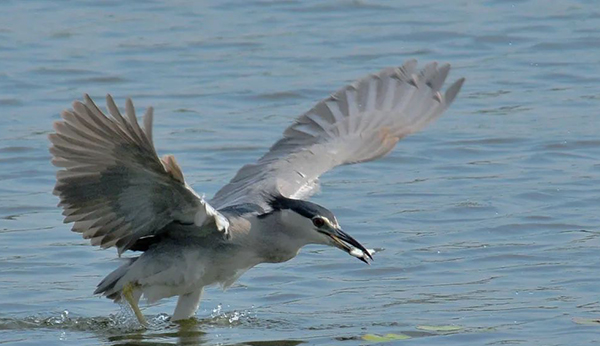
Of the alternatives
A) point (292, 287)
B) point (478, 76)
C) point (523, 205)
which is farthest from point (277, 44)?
point (292, 287)

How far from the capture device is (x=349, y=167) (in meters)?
12.9

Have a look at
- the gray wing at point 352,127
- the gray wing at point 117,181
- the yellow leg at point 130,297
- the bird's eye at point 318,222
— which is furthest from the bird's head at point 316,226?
the yellow leg at point 130,297

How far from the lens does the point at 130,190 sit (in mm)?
8570

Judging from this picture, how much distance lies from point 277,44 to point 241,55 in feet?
1.84

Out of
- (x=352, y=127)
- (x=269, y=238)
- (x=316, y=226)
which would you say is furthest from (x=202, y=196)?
(x=352, y=127)

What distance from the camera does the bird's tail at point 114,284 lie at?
926 centimetres

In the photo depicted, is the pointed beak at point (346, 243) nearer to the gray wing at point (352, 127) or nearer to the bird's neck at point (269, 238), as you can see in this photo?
the bird's neck at point (269, 238)

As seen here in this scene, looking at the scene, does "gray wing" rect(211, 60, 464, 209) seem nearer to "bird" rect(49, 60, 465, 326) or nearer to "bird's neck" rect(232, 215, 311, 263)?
"bird" rect(49, 60, 465, 326)

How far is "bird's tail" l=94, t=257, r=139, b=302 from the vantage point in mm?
9258

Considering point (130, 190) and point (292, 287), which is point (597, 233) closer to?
point (292, 287)

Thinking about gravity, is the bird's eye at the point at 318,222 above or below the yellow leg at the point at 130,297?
above

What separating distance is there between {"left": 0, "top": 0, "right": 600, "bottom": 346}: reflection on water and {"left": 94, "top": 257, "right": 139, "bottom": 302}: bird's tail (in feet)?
0.66

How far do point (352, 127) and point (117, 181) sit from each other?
2.64m

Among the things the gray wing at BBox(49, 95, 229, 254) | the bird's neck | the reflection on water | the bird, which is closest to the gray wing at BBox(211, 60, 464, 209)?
the bird
